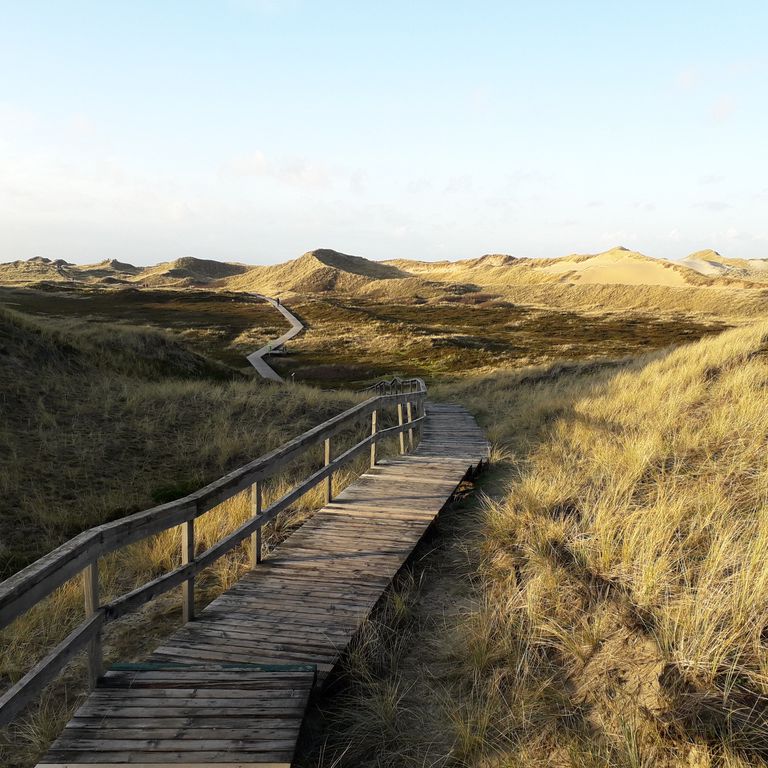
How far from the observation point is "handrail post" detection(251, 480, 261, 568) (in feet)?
19.6

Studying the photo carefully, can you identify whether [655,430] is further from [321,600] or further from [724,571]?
[321,600]

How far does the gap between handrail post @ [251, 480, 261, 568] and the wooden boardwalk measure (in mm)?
91

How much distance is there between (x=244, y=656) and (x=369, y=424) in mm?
14032

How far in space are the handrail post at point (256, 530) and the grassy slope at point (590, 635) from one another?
1.68 m

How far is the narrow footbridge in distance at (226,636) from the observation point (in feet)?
10.6

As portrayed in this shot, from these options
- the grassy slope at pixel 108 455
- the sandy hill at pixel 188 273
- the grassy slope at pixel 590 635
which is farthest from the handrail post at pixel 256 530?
the sandy hill at pixel 188 273

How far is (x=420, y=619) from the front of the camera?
16.9 feet

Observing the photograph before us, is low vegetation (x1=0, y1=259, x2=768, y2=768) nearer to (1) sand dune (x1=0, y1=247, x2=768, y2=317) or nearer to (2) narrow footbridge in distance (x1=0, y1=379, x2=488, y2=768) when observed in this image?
(2) narrow footbridge in distance (x1=0, y1=379, x2=488, y2=768)

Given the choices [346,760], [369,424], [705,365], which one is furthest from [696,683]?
[369,424]

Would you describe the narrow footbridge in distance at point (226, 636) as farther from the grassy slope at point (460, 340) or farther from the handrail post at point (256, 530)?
the grassy slope at point (460, 340)

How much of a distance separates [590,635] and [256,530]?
336cm

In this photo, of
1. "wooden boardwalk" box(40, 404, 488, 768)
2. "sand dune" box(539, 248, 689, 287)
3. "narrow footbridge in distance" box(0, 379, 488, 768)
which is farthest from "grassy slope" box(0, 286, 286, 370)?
"sand dune" box(539, 248, 689, 287)

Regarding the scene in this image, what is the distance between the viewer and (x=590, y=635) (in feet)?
13.1

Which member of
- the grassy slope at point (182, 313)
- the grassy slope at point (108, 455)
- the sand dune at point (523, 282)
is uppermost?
the sand dune at point (523, 282)
